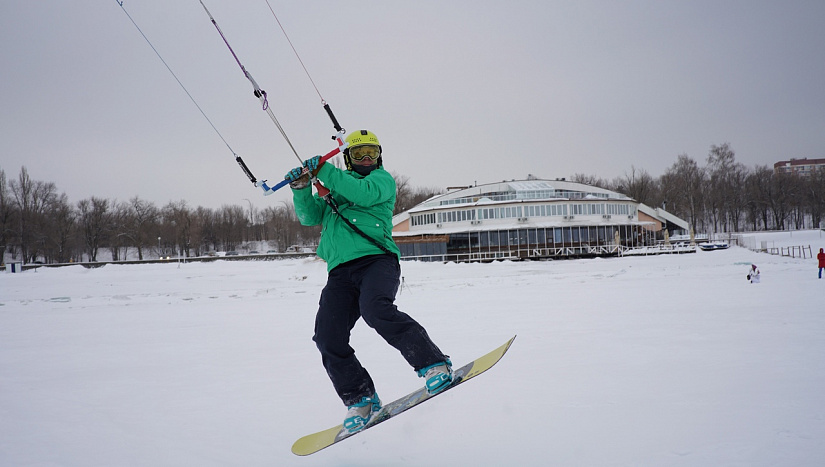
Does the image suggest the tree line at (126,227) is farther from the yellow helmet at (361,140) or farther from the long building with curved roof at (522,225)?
the yellow helmet at (361,140)

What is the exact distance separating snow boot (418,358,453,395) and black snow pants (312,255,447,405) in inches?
1.6

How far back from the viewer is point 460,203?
51219 millimetres

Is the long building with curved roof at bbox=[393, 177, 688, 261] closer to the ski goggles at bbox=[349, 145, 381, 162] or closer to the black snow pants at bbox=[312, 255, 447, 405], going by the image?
the ski goggles at bbox=[349, 145, 381, 162]

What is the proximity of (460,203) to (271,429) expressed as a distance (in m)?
48.0

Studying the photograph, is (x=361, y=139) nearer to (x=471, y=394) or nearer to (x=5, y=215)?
(x=471, y=394)

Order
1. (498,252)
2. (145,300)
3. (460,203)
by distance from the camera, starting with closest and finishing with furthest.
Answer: (145,300) < (498,252) < (460,203)

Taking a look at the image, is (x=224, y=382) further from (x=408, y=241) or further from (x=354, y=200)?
(x=408, y=241)

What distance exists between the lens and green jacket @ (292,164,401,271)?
348cm

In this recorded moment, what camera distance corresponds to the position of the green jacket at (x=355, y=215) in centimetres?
348

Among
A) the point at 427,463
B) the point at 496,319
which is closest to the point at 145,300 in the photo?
the point at 496,319

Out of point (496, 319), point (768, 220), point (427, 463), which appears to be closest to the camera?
point (427, 463)

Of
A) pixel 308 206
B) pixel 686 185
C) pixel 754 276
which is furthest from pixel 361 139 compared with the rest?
pixel 686 185

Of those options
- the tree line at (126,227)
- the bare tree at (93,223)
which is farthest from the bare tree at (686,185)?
the bare tree at (93,223)

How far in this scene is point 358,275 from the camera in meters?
3.59
